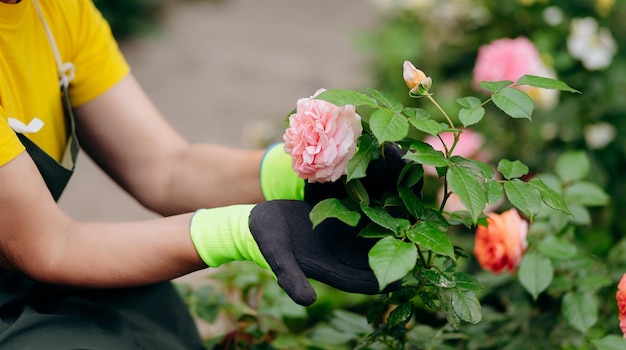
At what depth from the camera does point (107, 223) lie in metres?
1.30

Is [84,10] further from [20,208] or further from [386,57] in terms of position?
[386,57]

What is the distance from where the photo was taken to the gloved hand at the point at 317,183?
3.77 feet

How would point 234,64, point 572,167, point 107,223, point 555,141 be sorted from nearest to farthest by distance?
point 107,223, point 572,167, point 555,141, point 234,64

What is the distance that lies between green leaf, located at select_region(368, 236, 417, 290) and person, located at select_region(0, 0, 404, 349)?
13cm

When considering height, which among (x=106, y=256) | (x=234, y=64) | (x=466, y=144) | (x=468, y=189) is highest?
(x=468, y=189)

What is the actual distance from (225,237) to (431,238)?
314 millimetres

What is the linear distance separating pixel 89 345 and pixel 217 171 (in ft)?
1.55

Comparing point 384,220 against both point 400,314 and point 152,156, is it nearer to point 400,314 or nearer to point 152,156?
point 400,314

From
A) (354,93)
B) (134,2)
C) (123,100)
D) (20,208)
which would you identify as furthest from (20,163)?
(134,2)

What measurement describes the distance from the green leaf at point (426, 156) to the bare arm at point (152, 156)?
54 cm

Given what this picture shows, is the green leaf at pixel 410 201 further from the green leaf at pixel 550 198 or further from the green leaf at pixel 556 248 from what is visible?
the green leaf at pixel 556 248

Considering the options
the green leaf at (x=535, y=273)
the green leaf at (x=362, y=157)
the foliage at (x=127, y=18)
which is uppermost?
the green leaf at (x=362, y=157)

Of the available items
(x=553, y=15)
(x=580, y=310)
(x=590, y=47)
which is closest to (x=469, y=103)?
(x=580, y=310)

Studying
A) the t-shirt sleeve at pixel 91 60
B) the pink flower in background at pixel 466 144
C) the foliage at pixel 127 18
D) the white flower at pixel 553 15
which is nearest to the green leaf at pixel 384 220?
the t-shirt sleeve at pixel 91 60
